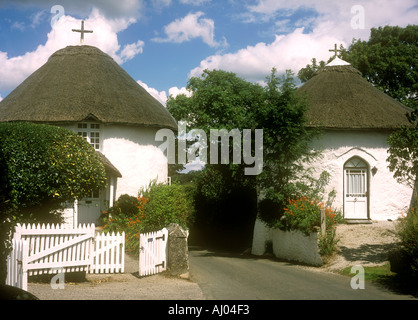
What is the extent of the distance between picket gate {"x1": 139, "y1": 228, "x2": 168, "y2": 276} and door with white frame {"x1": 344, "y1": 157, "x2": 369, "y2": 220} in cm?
1072

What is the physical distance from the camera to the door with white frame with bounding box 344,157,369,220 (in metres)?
19.5

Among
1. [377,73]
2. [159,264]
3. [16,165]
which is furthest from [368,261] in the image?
[377,73]

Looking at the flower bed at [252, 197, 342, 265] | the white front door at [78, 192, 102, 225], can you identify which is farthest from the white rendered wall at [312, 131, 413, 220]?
the white front door at [78, 192, 102, 225]

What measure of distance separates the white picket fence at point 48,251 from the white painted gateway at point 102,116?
1120cm

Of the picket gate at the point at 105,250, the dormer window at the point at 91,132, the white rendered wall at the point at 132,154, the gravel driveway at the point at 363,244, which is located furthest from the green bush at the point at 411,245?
the dormer window at the point at 91,132

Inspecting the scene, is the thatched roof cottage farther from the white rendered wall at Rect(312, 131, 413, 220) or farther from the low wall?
the low wall

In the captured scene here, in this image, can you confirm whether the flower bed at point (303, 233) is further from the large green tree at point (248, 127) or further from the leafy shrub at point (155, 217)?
the leafy shrub at point (155, 217)

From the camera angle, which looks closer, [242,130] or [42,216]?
[42,216]

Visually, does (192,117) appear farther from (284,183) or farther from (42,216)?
(42,216)

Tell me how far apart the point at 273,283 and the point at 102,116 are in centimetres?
1513

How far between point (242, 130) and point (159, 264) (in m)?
8.72

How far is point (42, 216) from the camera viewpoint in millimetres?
10969

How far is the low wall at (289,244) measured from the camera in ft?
46.0

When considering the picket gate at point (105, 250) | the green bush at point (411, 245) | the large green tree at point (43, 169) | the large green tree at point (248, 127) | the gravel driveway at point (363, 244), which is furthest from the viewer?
the large green tree at point (248, 127)
